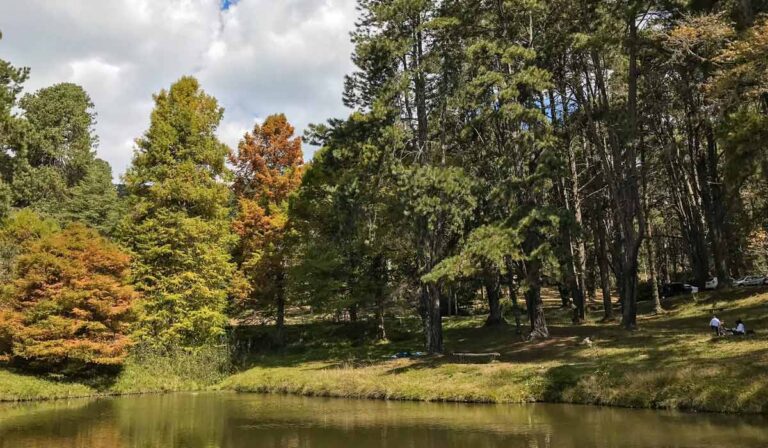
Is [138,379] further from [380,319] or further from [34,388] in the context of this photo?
[380,319]

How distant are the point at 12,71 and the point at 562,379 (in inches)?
1269

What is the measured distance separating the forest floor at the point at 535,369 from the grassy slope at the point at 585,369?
41mm

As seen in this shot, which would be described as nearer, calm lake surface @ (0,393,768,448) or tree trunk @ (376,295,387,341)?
calm lake surface @ (0,393,768,448)

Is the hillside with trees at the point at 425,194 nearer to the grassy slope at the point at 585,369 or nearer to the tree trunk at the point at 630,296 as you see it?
the tree trunk at the point at 630,296


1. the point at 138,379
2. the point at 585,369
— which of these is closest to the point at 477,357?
the point at 585,369

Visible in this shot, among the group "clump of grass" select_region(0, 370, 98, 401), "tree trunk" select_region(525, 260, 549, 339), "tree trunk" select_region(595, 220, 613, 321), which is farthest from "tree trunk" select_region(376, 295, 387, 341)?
"clump of grass" select_region(0, 370, 98, 401)

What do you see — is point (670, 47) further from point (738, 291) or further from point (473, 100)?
point (738, 291)

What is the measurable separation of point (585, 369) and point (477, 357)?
6.80 metres

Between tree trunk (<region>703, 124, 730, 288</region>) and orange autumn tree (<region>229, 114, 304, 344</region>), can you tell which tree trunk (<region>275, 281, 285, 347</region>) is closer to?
orange autumn tree (<region>229, 114, 304, 344</region>)

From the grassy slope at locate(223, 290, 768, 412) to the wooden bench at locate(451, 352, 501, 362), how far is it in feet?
1.31

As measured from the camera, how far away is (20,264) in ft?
88.8

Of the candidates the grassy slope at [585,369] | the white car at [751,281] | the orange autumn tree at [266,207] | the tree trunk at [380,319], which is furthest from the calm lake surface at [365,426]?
the white car at [751,281]

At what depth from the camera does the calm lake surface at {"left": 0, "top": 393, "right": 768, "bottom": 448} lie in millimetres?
13188

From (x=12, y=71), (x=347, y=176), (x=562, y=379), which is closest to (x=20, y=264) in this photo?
(x=12, y=71)
